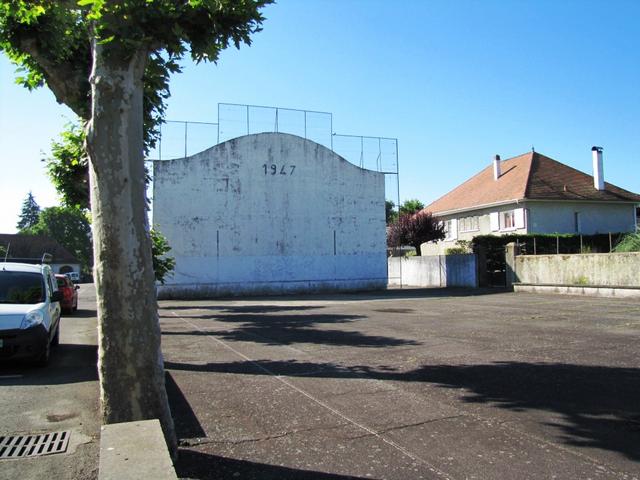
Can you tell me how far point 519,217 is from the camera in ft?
119

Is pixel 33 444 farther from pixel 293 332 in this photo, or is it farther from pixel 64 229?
pixel 64 229

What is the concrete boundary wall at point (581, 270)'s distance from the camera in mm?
19484

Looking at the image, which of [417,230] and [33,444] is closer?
[33,444]

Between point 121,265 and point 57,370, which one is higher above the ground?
point 121,265

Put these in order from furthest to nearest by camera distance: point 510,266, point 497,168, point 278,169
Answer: point 497,168 < point 278,169 < point 510,266

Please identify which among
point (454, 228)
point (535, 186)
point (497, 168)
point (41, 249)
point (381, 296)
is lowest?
point (381, 296)

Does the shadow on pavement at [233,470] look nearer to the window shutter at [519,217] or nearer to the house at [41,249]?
the window shutter at [519,217]

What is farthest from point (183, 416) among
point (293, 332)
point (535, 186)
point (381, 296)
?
point (535, 186)

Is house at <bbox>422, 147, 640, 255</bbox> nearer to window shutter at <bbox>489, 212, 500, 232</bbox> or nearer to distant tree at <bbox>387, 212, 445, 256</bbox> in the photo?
window shutter at <bbox>489, 212, 500, 232</bbox>

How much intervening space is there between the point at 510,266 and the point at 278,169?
14144mm

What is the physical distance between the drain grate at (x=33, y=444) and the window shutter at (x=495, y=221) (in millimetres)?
36608

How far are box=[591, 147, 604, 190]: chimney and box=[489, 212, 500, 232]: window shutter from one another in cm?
767

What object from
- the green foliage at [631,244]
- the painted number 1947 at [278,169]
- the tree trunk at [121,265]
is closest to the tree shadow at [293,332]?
the tree trunk at [121,265]

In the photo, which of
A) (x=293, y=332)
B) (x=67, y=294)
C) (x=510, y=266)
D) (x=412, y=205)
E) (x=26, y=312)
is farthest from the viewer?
(x=412, y=205)
